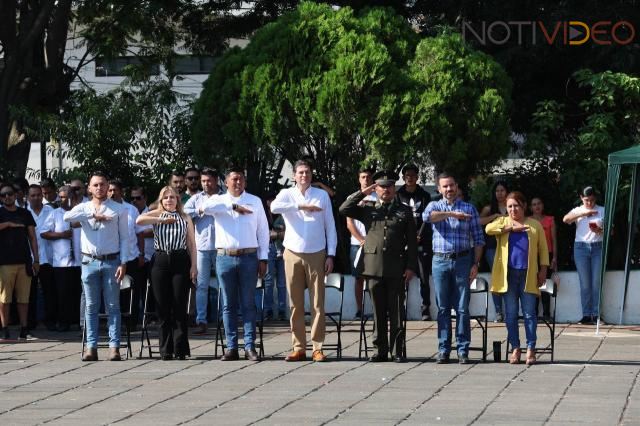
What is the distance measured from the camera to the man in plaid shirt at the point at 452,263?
14852mm

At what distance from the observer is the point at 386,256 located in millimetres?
14961

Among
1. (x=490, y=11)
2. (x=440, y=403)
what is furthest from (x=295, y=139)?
(x=440, y=403)

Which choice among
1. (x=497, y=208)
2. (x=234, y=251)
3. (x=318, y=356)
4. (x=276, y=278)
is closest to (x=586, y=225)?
(x=497, y=208)

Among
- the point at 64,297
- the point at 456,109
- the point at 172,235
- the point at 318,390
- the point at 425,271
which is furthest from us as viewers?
the point at 456,109

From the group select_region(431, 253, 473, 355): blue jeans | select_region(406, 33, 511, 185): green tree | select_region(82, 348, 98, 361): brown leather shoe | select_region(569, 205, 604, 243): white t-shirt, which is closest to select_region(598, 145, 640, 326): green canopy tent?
select_region(569, 205, 604, 243): white t-shirt

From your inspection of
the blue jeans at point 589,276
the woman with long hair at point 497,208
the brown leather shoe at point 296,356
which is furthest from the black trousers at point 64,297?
the blue jeans at point 589,276

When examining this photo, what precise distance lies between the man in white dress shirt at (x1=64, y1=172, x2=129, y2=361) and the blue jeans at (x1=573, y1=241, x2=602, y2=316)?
7205 millimetres

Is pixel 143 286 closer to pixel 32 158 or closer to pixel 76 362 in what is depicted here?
pixel 76 362

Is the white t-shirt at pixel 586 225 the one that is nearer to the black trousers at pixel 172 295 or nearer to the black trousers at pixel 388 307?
the black trousers at pixel 388 307

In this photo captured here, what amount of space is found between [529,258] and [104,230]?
14.0 ft

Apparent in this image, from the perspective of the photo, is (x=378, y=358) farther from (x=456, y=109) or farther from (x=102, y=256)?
(x=456, y=109)

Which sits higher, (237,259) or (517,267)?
(517,267)

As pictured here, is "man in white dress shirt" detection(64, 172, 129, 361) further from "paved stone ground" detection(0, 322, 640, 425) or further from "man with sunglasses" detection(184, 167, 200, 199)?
"man with sunglasses" detection(184, 167, 200, 199)

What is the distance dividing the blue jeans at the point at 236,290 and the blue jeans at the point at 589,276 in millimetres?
6307
